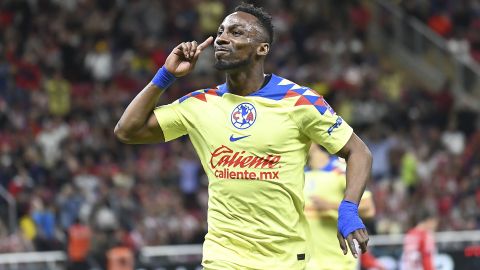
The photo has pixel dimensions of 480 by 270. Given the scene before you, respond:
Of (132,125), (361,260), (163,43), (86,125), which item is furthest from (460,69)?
(132,125)

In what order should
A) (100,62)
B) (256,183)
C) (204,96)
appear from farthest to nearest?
1. (100,62)
2. (204,96)
3. (256,183)

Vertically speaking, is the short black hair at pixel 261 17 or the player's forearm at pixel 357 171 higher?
the short black hair at pixel 261 17

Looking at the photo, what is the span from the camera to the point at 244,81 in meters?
6.42

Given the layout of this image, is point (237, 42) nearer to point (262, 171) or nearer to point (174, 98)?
point (262, 171)

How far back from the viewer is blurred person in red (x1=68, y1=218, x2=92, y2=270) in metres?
13.4

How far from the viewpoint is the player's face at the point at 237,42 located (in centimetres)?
630

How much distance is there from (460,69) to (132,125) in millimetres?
18444

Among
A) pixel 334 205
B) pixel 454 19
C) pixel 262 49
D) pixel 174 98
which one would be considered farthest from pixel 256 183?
pixel 454 19

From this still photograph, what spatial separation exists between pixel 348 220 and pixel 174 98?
14.4 m

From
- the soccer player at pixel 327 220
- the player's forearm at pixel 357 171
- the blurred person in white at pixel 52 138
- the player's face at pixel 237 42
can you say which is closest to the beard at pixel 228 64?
→ the player's face at pixel 237 42

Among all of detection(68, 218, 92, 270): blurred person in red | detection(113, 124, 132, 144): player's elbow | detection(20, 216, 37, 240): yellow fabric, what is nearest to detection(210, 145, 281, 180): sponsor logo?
detection(113, 124, 132, 144): player's elbow

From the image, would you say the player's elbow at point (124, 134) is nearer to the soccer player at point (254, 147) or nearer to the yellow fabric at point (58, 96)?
the soccer player at point (254, 147)

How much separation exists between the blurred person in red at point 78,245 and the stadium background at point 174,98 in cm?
18

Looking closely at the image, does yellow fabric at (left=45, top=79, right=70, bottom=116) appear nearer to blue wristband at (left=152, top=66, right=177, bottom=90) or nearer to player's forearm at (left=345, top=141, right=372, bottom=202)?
blue wristband at (left=152, top=66, right=177, bottom=90)
